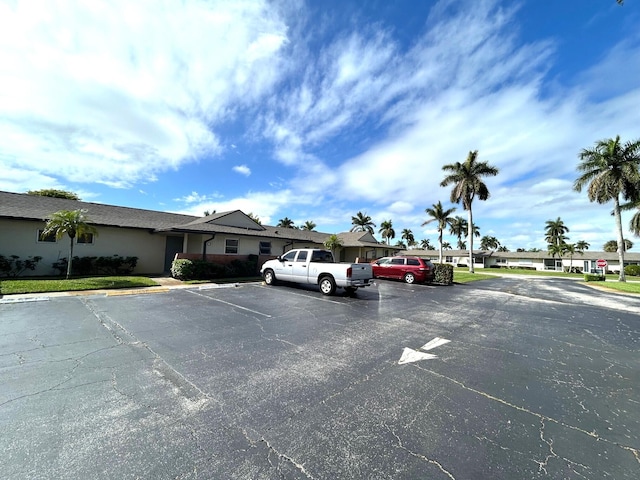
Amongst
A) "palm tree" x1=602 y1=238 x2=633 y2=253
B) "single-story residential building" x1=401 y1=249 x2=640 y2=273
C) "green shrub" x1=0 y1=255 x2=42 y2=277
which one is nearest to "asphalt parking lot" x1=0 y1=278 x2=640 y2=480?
"green shrub" x1=0 y1=255 x2=42 y2=277

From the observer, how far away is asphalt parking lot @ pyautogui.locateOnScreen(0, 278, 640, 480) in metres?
2.45

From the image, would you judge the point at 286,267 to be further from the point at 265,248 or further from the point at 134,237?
the point at 134,237

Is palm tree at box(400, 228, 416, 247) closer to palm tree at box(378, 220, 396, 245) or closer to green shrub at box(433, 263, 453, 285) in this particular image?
palm tree at box(378, 220, 396, 245)

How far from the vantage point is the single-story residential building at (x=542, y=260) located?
59.3m

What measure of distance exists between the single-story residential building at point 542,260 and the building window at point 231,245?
48.0 meters

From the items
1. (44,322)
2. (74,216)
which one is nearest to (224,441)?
(44,322)

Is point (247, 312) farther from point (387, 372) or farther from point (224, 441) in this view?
point (224, 441)

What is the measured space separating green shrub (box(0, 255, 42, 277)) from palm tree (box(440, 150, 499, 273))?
125ft

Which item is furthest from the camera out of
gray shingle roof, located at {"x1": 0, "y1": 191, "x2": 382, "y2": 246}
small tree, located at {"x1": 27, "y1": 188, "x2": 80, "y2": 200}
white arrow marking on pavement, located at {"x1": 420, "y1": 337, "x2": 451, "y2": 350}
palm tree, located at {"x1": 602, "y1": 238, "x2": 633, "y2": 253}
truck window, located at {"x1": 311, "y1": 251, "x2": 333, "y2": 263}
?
palm tree, located at {"x1": 602, "y1": 238, "x2": 633, "y2": 253}

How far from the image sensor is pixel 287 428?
2.94m

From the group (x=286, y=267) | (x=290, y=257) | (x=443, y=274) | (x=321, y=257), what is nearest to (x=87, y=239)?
(x=286, y=267)

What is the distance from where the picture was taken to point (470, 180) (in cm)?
3459

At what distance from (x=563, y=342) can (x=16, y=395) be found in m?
9.80

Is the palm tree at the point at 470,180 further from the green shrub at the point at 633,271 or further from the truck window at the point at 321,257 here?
the green shrub at the point at 633,271
